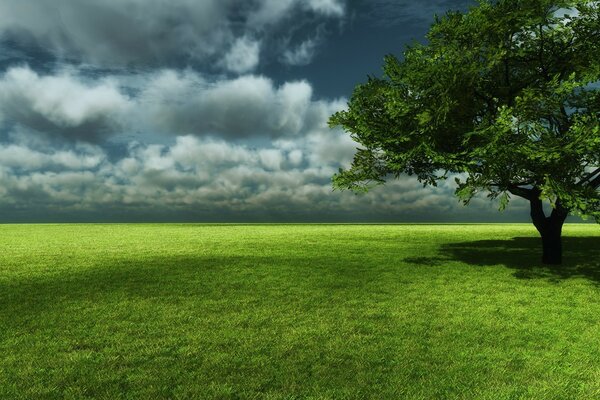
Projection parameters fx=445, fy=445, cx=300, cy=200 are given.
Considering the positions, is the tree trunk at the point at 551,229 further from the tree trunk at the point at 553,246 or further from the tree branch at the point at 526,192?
the tree branch at the point at 526,192

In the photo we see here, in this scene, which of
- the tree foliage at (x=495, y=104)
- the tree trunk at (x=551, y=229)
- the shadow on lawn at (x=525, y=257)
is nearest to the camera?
the tree foliage at (x=495, y=104)

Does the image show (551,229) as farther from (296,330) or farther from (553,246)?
(296,330)

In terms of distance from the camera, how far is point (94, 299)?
55.8 ft

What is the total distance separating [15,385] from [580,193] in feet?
70.1

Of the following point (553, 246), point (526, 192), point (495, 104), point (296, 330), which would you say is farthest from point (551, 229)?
point (296, 330)

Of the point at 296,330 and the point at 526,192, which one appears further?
the point at 526,192

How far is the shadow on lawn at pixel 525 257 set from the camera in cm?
2474

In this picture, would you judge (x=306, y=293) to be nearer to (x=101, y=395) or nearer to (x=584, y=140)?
(x=101, y=395)

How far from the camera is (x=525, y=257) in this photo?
30.4 m

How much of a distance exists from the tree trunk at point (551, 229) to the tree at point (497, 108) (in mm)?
62

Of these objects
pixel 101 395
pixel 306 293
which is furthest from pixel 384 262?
pixel 101 395

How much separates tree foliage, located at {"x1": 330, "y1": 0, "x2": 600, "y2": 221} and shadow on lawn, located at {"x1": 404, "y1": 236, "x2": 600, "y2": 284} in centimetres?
432

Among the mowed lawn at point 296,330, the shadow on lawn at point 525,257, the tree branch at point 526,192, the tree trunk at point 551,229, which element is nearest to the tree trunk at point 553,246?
the tree trunk at point 551,229

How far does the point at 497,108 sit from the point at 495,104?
3.90 meters
